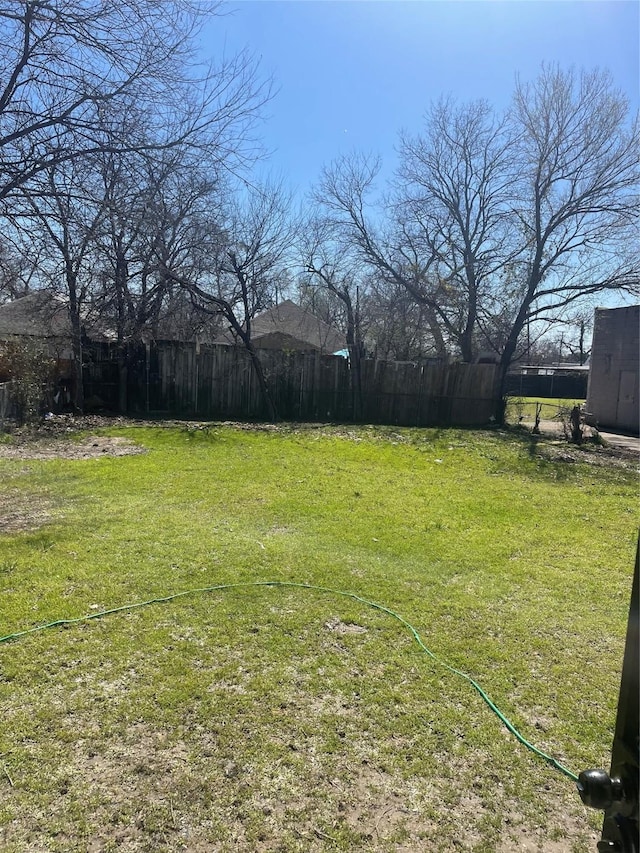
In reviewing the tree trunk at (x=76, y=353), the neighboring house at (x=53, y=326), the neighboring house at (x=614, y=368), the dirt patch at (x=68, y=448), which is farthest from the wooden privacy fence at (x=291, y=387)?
the neighboring house at (x=614, y=368)

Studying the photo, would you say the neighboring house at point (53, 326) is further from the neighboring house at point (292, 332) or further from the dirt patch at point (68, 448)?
the neighboring house at point (292, 332)

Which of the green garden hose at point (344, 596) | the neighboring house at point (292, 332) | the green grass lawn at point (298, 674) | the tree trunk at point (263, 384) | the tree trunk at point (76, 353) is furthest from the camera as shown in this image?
the neighboring house at point (292, 332)

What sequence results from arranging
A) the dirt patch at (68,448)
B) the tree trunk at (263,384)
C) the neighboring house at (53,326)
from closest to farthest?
the dirt patch at (68,448) → the neighboring house at (53,326) → the tree trunk at (263,384)

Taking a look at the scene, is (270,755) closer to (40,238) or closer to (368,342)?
(40,238)

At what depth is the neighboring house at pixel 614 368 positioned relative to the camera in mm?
16125

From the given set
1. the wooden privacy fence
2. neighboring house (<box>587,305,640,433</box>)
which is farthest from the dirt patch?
neighboring house (<box>587,305,640,433</box>)

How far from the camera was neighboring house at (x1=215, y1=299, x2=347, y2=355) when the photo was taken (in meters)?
23.3

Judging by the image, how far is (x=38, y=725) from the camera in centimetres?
223

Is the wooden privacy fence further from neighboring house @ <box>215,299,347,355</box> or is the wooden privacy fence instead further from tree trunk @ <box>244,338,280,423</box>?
neighboring house @ <box>215,299,347,355</box>

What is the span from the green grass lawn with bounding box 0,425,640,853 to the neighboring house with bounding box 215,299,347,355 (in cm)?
1723

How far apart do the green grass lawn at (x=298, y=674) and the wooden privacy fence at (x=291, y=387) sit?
7.98 m

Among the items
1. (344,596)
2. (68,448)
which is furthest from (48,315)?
(344,596)

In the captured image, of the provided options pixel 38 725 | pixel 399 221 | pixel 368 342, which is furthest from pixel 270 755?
pixel 368 342

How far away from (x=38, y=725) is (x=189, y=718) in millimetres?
642
